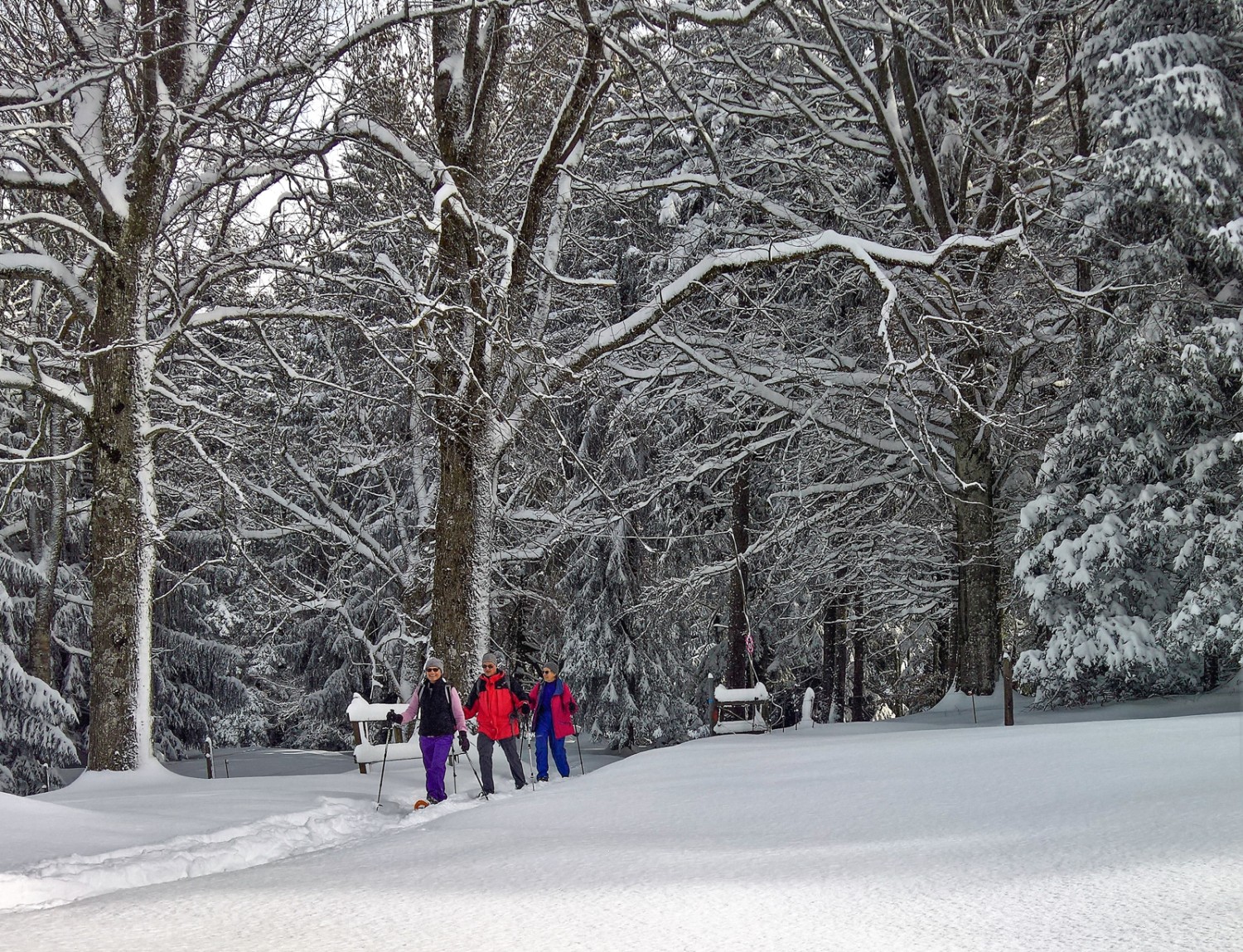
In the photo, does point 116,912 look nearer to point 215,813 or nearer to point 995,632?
point 215,813

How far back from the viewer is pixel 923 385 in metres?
17.9

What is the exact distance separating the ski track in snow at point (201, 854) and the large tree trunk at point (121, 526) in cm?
254

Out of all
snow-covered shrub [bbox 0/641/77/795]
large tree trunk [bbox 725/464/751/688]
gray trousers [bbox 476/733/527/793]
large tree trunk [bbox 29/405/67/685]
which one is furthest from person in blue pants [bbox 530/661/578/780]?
large tree trunk [bbox 725/464/751/688]

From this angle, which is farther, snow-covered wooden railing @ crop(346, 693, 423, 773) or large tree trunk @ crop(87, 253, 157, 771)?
snow-covered wooden railing @ crop(346, 693, 423, 773)

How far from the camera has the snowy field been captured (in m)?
4.16

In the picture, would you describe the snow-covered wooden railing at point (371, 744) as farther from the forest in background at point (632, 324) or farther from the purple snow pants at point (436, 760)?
the forest in background at point (632, 324)

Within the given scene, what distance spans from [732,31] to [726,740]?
437 inches

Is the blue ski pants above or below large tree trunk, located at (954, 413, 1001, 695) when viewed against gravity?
below

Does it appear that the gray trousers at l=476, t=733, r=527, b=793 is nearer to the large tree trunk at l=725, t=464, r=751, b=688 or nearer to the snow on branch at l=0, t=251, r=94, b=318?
the snow on branch at l=0, t=251, r=94, b=318

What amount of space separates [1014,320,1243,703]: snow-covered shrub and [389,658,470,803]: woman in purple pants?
323 inches

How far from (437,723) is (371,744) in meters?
3.05

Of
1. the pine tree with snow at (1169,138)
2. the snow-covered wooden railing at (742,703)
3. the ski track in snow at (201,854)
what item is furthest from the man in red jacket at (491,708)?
the pine tree with snow at (1169,138)

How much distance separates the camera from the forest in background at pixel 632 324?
11.5m

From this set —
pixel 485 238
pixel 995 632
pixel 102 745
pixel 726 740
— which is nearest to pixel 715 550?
pixel 995 632
